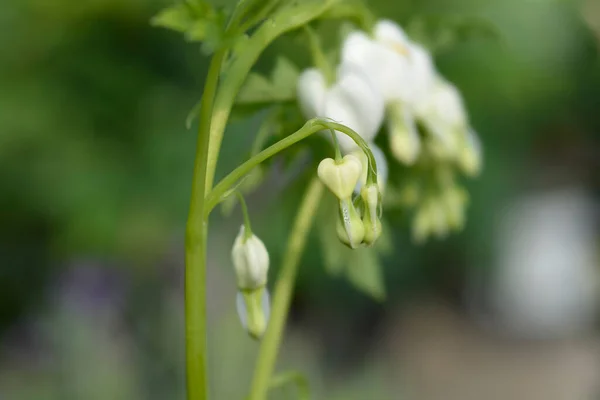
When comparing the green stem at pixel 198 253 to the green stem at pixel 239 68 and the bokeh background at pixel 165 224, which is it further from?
the bokeh background at pixel 165 224

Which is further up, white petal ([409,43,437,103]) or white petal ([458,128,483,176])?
white petal ([409,43,437,103])

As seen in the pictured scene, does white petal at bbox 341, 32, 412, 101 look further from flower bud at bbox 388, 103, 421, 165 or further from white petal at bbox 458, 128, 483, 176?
white petal at bbox 458, 128, 483, 176

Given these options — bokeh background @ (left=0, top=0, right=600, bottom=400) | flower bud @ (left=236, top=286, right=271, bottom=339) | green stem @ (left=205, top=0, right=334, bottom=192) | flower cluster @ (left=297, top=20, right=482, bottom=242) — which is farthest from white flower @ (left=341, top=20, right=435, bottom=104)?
bokeh background @ (left=0, top=0, right=600, bottom=400)

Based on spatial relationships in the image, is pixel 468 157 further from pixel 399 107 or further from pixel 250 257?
pixel 250 257

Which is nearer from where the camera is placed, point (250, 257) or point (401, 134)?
point (250, 257)

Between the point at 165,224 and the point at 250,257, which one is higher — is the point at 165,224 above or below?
below

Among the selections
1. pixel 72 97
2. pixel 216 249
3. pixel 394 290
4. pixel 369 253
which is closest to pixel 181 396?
pixel 216 249

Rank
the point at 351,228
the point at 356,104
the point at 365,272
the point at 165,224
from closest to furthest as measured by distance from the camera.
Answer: the point at 351,228
the point at 356,104
the point at 365,272
the point at 165,224

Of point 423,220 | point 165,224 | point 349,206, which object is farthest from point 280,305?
point 165,224
